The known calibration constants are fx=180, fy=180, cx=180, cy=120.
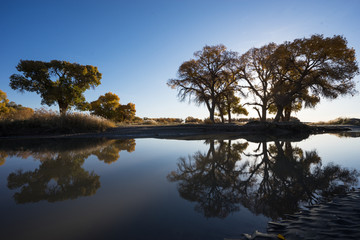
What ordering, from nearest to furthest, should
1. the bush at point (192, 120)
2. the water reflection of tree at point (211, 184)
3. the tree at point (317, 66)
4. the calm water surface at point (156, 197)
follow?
the calm water surface at point (156, 197), the water reflection of tree at point (211, 184), the tree at point (317, 66), the bush at point (192, 120)

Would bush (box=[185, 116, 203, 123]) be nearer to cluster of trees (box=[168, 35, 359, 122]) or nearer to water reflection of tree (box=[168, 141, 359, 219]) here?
cluster of trees (box=[168, 35, 359, 122])

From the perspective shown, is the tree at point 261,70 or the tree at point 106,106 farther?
the tree at point 106,106

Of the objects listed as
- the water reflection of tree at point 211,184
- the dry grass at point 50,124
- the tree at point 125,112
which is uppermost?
the tree at point 125,112

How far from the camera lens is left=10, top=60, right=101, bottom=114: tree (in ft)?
75.9

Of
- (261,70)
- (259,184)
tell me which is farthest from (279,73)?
(259,184)

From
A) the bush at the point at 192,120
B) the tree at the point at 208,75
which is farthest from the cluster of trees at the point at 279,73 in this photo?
the bush at the point at 192,120

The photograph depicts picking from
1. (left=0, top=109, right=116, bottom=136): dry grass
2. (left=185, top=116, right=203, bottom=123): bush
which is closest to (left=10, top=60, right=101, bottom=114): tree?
(left=0, top=109, right=116, bottom=136): dry grass

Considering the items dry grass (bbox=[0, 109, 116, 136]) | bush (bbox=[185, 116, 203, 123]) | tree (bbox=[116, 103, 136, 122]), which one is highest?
tree (bbox=[116, 103, 136, 122])

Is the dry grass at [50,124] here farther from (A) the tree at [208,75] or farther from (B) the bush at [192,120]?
(B) the bush at [192,120]

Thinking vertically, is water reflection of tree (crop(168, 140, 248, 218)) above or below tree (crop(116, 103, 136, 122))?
below

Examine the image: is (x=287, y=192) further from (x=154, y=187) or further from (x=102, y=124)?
(x=102, y=124)

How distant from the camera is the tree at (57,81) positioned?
2312cm

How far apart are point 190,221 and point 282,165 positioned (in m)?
3.15

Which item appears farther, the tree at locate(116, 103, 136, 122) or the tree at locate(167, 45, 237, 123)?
the tree at locate(116, 103, 136, 122)
